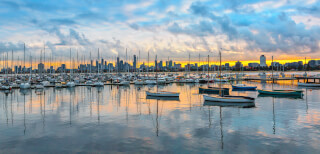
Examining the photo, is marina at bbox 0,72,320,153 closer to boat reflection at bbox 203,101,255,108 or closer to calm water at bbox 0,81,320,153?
calm water at bbox 0,81,320,153

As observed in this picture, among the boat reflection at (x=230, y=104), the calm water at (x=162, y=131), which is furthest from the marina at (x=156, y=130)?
the boat reflection at (x=230, y=104)

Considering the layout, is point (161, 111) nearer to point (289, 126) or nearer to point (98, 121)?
point (98, 121)

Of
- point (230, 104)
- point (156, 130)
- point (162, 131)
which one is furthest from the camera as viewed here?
point (230, 104)

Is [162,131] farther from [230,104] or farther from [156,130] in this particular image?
[230,104]

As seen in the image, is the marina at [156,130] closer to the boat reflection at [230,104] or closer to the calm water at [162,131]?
the calm water at [162,131]

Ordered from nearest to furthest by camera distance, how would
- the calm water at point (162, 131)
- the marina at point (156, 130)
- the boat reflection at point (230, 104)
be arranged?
the calm water at point (162, 131)
the marina at point (156, 130)
the boat reflection at point (230, 104)

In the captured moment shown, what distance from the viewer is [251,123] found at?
2739 centimetres

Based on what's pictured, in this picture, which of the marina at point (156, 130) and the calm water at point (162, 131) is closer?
the calm water at point (162, 131)

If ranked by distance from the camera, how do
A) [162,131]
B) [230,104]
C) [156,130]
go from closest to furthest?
[162,131], [156,130], [230,104]

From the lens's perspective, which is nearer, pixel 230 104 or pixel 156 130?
pixel 156 130

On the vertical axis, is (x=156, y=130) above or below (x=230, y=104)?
below

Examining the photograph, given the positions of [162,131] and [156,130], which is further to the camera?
[156,130]

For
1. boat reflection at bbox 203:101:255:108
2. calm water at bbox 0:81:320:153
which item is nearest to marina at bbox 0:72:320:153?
calm water at bbox 0:81:320:153

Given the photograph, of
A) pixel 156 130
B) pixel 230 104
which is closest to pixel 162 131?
pixel 156 130
